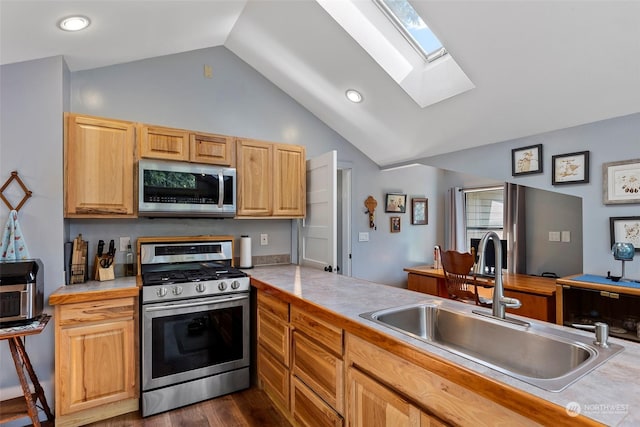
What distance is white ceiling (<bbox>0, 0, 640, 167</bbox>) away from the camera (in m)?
1.90

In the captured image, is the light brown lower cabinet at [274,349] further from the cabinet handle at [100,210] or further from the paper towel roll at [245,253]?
the cabinet handle at [100,210]

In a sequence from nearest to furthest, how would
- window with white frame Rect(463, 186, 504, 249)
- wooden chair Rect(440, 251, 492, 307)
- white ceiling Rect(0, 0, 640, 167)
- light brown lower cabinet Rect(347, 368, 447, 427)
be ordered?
light brown lower cabinet Rect(347, 368, 447, 427) < white ceiling Rect(0, 0, 640, 167) < wooden chair Rect(440, 251, 492, 307) < window with white frame Rect(463, 186, 504, 249)

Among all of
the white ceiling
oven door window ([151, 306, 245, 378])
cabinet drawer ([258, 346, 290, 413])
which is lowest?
cabinet drawer ([258, 346, 290, 413])

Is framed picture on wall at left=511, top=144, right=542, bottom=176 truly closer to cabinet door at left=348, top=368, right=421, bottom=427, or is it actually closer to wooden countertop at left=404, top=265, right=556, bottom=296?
wooden countertop at left=404, top=265, right=556, bottom=296

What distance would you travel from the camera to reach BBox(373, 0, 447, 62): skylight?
8.32ft

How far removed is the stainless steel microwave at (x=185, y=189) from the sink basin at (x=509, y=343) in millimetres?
1775

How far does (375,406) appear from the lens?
1.39 meters

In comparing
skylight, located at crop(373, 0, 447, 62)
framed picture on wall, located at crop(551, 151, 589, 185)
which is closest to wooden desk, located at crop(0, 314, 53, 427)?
skylight, located at crop(373, 0, 447, 62)

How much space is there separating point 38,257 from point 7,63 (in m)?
1.31

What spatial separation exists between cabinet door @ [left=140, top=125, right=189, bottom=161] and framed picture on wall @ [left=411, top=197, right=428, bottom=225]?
3.26 m

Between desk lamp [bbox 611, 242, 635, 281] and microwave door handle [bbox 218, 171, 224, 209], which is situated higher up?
microwave door handle [bbox 218, 171, 224, 209]

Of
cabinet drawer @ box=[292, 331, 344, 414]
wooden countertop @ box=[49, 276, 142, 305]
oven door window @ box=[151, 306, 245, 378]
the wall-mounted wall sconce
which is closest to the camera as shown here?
cabinet drawer @ box=[292, 331, 344, 414]

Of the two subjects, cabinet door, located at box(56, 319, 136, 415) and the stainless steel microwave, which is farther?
the stainless steel microwave

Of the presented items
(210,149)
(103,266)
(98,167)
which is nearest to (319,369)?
(103,266)
